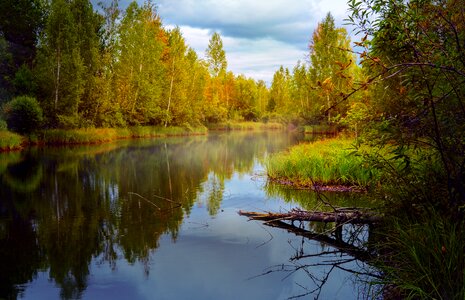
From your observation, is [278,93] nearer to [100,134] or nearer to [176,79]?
[176,79]

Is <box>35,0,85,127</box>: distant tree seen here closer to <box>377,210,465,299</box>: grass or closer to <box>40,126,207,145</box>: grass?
<box>40,126,207,145</box>: grass

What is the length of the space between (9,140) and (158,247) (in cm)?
2613

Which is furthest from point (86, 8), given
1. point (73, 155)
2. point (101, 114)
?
point (73, 155)

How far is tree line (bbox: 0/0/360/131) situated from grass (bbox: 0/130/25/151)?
194 cm

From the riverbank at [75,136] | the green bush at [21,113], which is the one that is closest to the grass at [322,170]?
the riverbank at [75,136]

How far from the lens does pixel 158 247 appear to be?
27.9 feet

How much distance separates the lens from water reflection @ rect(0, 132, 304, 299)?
744 centimetres

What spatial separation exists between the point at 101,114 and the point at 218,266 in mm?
35669

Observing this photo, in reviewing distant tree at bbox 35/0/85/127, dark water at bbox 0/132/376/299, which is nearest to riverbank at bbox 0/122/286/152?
distant tree at bbox 35/0/85/127

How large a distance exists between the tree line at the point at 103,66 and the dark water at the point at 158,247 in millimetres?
18547

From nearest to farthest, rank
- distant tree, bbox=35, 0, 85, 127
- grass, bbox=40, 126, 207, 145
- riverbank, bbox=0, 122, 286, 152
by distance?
riverbank, bbox=0, 122, 286, 152 → distant tree, bbox=35, 0, 85, 127 → grass, bbox=40, 126, 207, 145

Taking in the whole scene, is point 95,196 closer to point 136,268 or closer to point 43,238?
point 43,238

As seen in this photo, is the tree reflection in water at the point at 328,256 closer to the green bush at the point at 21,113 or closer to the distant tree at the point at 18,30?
the green bush at the point at 21,113

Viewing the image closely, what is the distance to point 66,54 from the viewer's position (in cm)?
3531
